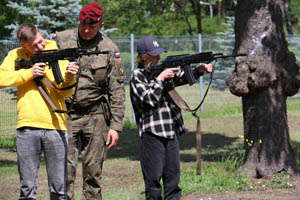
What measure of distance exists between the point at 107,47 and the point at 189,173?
130 inches

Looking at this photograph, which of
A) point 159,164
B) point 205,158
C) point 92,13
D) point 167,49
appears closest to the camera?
point 92,13

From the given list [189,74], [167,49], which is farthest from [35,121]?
[167,49]

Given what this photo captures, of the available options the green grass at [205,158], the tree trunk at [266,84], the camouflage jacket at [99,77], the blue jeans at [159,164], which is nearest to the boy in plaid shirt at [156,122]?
the blue jeans at [159,164]

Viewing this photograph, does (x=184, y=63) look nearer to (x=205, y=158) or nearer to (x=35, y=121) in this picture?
(x=35, y=121)

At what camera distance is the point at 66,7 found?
13812 mm

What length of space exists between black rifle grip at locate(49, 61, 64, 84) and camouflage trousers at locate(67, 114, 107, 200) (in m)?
0.81

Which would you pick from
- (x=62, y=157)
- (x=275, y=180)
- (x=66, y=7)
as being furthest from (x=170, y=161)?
(x=66, y=7)

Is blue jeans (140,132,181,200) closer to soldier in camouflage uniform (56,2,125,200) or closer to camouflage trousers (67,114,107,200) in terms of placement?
soldier in camouflage uniform (56,2,125,200)

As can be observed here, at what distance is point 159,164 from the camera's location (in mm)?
5812

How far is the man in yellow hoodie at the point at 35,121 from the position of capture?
17.0 ft

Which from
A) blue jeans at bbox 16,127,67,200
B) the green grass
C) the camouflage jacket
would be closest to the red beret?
the camouflage jacket

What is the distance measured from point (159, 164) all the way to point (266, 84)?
3.01m

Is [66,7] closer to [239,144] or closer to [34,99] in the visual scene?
[239,144]

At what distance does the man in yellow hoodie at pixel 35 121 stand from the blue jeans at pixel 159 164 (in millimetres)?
856
